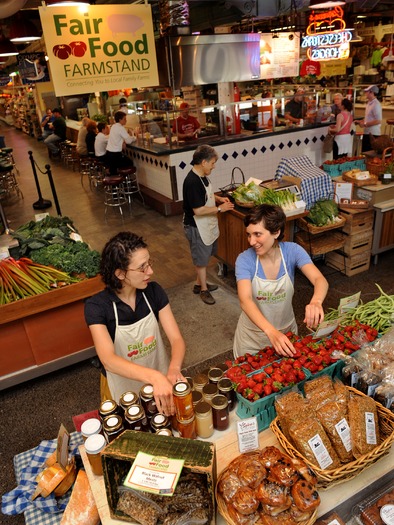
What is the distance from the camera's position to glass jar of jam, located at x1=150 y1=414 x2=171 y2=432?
75.7 inches

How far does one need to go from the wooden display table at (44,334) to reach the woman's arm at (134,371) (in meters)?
1.86

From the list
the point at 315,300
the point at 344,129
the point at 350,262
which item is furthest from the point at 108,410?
the point at 344,129

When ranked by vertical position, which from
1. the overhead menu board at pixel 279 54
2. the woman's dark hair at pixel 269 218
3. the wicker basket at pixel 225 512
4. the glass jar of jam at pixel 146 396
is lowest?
the wicker basket at pixel 225 512

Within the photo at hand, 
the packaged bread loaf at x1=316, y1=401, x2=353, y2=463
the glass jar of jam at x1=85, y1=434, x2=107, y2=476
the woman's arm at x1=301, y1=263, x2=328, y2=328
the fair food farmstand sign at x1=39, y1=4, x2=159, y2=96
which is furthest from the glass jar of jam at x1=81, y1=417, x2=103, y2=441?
the fair food farmstand sign at x1=39, y1=4, x2=159, y2=96

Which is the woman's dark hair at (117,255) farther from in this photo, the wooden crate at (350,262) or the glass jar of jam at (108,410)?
the wooden crate at (350,262)

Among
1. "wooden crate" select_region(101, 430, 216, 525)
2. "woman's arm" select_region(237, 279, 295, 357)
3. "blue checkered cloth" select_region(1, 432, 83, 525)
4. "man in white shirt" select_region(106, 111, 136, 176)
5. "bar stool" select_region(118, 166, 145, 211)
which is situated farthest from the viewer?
"man in white shirt" select_region(106, 111, 136, 176)

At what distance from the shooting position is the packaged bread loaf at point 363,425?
1.78 metres

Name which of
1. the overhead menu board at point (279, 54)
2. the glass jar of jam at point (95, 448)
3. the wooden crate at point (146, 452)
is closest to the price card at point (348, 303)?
the wooden crate at point (146, 452)

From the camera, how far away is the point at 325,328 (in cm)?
241

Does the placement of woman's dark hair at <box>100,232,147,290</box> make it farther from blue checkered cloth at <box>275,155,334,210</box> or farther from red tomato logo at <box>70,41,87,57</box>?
blue checkered cloth at <box>275,155,334,210</box>

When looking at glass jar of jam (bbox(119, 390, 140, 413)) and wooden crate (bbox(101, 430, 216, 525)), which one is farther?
glass jar of jam (bbox(119, 390, 140, 413))

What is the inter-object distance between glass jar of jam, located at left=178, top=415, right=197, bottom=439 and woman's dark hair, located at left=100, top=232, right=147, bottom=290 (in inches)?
37.4

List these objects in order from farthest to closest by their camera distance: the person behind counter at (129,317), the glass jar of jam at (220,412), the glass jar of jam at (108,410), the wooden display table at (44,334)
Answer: the wooden display table at (44,334)
the person behind counter at (129,317)
the glass jar of jam at (220,412)
the glass jar of jam at (108,410)

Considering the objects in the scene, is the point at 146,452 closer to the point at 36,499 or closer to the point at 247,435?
the point at 247,435
